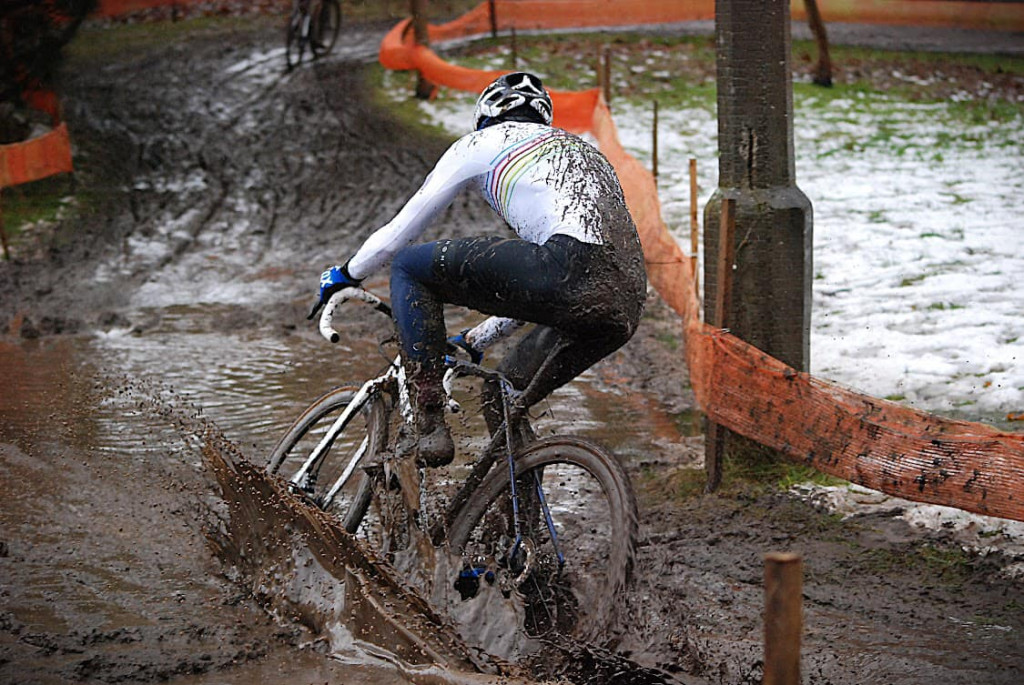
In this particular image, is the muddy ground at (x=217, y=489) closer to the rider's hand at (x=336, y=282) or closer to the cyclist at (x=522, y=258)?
the cyclist at (x=522, y=258)

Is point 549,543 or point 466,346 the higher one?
point 466,346

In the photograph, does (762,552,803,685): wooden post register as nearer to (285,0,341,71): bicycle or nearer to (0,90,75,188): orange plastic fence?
(0,90,75,188): orange plastic fence

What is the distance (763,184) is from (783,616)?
361 centimetres

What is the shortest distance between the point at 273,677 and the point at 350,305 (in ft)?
20.5

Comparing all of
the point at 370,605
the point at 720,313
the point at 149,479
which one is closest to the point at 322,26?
the point at 149,479

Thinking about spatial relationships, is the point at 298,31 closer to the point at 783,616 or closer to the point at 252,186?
the point at 252,186

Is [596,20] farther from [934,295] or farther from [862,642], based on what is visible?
[862,642]

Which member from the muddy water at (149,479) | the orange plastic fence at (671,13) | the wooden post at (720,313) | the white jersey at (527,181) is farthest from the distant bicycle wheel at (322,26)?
the white jersey at (527,181)

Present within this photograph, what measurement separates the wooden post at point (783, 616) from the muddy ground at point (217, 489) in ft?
4.83

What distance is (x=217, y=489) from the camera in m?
5.41

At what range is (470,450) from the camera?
19.6 ft

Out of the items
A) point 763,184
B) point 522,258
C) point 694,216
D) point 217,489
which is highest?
point 522,258

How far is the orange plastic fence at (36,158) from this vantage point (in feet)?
41.9

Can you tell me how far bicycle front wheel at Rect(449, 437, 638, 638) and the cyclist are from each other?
24 cm
